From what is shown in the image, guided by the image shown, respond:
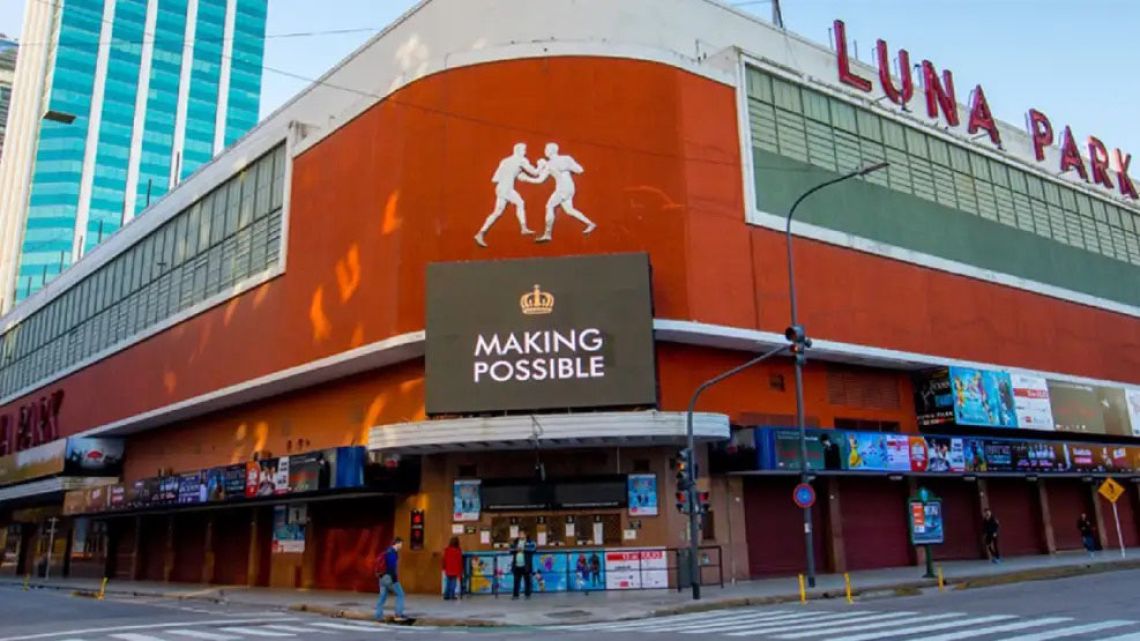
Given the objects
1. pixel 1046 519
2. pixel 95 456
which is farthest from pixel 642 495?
pixel 95 456

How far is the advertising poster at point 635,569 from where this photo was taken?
26234 mm

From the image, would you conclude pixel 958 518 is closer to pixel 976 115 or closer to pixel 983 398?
pixel 983 398

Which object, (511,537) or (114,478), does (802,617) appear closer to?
(511,537)

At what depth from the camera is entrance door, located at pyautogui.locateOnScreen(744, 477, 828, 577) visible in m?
30.3

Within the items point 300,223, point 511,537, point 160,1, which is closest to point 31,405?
point 300,223

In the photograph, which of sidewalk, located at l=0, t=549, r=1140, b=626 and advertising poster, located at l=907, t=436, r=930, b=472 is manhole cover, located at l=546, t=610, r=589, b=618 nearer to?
sidewalk, located at l=0, t=549, r=1140, b=626

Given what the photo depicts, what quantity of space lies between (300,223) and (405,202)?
7.49 meters

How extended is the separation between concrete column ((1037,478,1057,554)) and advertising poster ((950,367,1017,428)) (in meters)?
5.15

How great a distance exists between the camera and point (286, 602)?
27.1m

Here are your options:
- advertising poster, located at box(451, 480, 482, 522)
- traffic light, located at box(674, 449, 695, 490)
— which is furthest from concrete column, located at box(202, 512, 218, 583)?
traffic light, located at box(674, 449, 695, 490)

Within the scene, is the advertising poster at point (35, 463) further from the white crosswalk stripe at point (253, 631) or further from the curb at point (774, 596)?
the white crosswalk stripe at point (253, 631)

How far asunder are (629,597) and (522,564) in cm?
330

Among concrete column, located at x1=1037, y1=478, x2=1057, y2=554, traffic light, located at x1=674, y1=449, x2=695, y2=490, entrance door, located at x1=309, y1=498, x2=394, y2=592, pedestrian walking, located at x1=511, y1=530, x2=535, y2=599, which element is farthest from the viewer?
concrete column, located at x1=1037, y1=478, x2=1057, y2=554

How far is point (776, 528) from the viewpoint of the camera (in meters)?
31.0
